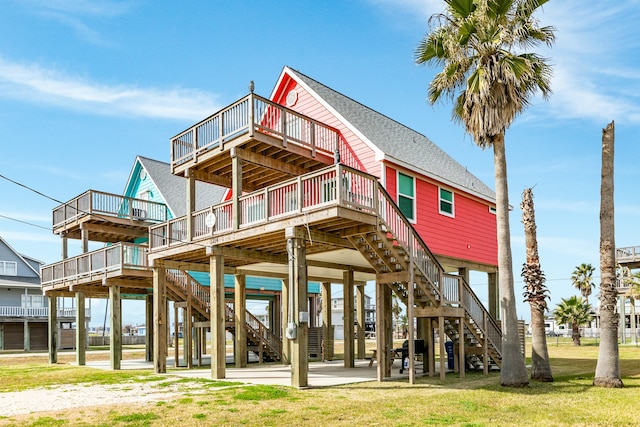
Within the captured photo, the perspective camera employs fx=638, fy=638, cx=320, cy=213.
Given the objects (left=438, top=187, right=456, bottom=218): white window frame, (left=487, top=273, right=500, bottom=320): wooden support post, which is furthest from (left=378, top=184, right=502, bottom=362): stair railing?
(left=438, top=187, right=456, bottom=218): white window frame

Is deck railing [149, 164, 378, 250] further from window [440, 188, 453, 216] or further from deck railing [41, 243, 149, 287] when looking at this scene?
window [440, 188, 453, 216]

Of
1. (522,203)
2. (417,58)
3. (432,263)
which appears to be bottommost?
(432,263)

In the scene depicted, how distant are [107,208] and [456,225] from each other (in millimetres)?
15729

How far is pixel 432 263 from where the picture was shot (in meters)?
18.9

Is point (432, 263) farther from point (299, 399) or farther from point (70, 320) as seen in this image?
point (70, 320)

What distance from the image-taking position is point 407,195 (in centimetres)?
2119

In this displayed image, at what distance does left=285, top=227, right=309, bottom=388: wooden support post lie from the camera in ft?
53.2

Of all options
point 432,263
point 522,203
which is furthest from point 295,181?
point 522,203

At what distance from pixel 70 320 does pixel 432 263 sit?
41.3m

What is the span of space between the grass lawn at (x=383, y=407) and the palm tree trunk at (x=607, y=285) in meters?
0.50

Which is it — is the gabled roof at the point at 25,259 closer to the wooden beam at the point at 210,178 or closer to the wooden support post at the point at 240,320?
the wooden support post at the point at 240,320

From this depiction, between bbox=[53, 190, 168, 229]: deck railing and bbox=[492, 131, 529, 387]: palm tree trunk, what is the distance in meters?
18.0

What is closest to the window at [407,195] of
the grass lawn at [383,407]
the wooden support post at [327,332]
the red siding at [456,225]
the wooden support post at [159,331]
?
the red siding at [456,225]

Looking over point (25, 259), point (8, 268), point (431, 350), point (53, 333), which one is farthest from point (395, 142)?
point (25, 259)
